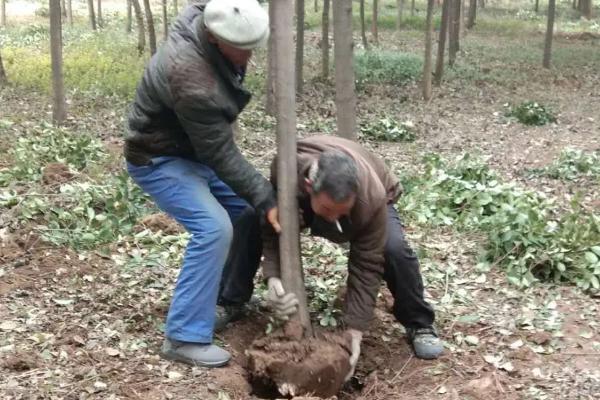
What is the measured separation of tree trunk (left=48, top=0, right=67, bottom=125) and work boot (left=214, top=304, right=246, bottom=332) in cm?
628

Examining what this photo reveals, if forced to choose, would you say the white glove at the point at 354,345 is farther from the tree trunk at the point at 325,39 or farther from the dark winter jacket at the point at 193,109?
the tree trunk at the point at 325,39

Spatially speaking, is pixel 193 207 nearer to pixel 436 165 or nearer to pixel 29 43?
pixel 436 165

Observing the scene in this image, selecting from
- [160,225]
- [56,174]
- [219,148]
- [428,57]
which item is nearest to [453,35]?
[428,57]

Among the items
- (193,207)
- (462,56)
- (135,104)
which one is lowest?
(462,56)

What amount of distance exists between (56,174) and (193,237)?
12.1 ft

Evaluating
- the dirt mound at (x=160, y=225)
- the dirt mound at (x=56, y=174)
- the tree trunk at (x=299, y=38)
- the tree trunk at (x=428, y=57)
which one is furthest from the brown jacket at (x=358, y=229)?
the tree trunk at (x=428, y=57)

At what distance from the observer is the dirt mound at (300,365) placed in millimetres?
3760

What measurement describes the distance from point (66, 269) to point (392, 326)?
231 centimetres

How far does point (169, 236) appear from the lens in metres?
5.70

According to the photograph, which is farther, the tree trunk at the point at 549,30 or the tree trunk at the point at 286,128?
the tree trunk at the point at 549,30

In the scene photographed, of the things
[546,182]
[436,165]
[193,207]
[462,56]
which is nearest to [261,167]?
[436,165]

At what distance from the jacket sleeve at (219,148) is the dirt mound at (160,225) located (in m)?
2.26

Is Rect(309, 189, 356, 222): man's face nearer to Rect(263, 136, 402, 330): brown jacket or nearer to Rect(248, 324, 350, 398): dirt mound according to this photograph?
Rect(263, 136, 402, 330): brown jacket

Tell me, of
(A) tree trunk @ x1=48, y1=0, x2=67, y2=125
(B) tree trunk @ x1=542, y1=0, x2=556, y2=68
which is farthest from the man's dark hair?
(B) tree trunk @ x1=542, y1=0, x2=556, y2=68
